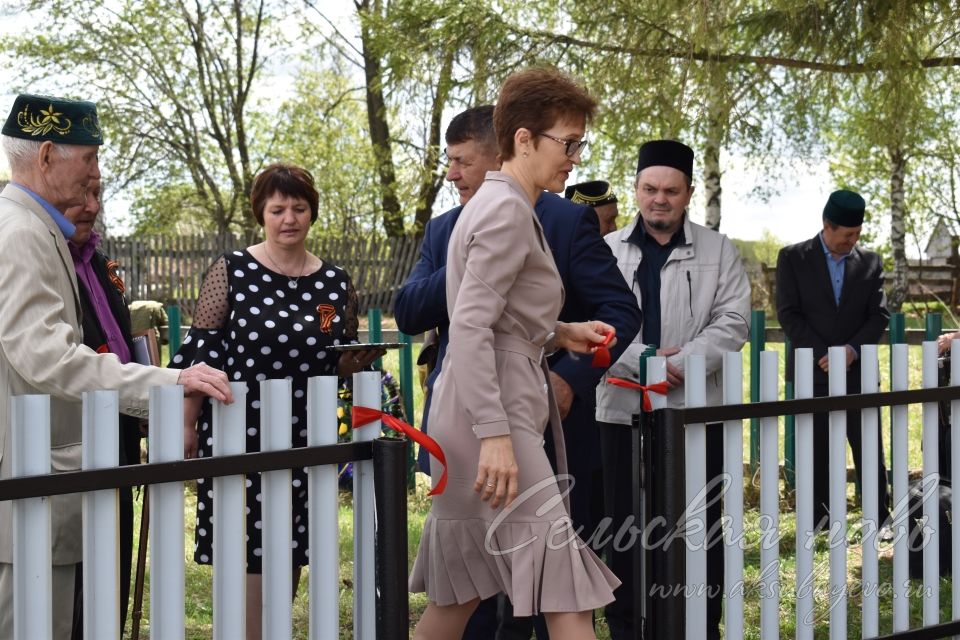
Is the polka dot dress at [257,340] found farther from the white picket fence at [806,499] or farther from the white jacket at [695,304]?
the white picket fence at [806,499]

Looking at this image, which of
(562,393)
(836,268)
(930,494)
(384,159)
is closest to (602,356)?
(562,393)

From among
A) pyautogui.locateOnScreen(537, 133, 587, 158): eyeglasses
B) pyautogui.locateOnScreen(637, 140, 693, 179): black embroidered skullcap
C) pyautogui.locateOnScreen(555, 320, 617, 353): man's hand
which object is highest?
pyautogui.locateOnScreen(637, 140, 693, 179): black embroidered skullcap

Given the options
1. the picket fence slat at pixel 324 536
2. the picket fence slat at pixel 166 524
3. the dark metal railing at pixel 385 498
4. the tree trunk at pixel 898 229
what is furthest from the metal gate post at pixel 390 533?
the tree trunk at pixel 898 229

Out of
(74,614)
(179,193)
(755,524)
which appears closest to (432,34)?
(755,524)

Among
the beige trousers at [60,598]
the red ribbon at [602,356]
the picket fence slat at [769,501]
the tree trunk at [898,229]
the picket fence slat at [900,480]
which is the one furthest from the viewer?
the tree trunk at [898,229]

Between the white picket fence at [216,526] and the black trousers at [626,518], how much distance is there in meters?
1.38

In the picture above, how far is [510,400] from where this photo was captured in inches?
110

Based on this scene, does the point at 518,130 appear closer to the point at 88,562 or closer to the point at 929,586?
the point at 88,562

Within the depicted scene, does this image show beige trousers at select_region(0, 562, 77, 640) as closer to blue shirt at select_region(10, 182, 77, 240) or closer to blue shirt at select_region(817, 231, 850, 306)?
blue shirt at select_region(10, 182, 77, 240)

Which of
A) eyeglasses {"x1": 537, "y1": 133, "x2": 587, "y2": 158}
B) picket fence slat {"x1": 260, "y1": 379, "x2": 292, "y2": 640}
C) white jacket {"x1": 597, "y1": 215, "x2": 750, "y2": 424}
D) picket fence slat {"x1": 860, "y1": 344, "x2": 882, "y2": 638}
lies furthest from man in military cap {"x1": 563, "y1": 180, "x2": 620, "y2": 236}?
picket fence slat {"x1": 260, "y1": 379, "x2": 292, "y2": 640}

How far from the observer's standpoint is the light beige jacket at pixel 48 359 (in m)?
2.69

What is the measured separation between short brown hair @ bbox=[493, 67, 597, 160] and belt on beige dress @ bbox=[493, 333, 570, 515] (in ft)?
1.58

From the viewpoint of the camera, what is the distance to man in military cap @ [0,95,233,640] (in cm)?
269

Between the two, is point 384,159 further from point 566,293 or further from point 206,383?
point 206,383
